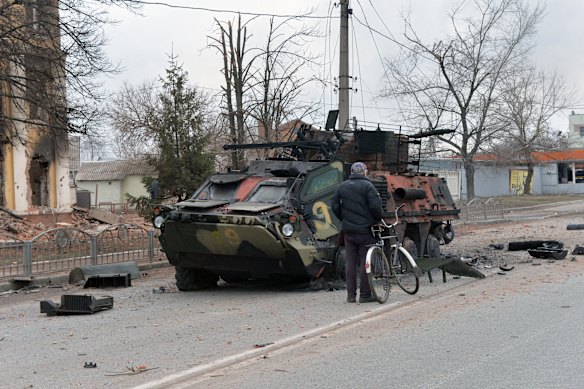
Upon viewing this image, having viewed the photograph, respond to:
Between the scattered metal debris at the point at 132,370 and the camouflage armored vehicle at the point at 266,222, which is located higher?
the camouflage armored vehicle at the point at 266,222

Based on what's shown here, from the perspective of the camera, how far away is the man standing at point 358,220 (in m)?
10.4

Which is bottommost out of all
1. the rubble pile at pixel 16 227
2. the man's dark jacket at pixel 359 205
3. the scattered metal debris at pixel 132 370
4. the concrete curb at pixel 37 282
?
the scattered metal debris at pixel 132 370

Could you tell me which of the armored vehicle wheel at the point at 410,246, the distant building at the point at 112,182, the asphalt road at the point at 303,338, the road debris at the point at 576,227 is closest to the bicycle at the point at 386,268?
the asphalt road at the point at 303,338

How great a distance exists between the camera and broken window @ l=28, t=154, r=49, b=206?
29172mm

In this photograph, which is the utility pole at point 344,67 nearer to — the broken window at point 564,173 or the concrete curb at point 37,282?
the concrete curb at point 37,282

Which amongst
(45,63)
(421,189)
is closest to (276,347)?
(421,189)

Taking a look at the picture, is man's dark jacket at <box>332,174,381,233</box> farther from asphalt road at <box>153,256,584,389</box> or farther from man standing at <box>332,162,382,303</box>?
asphalt road at <box>153,256,584,389</box>

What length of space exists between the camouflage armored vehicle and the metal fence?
3.43 meters

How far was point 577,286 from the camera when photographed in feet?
37.8

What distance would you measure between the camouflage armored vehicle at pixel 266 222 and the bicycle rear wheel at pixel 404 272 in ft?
3.83

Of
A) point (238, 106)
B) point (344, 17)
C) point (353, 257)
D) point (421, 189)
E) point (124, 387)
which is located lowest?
point (124, 387)

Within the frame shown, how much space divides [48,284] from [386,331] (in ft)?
27.3

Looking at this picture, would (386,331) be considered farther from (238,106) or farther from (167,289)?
(238,106)

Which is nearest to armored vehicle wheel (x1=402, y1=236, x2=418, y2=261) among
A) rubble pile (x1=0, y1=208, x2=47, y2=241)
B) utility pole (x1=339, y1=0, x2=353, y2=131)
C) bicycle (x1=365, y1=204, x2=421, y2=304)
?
bicycle (x1=365, y1=204, x2=421, y2=304)
